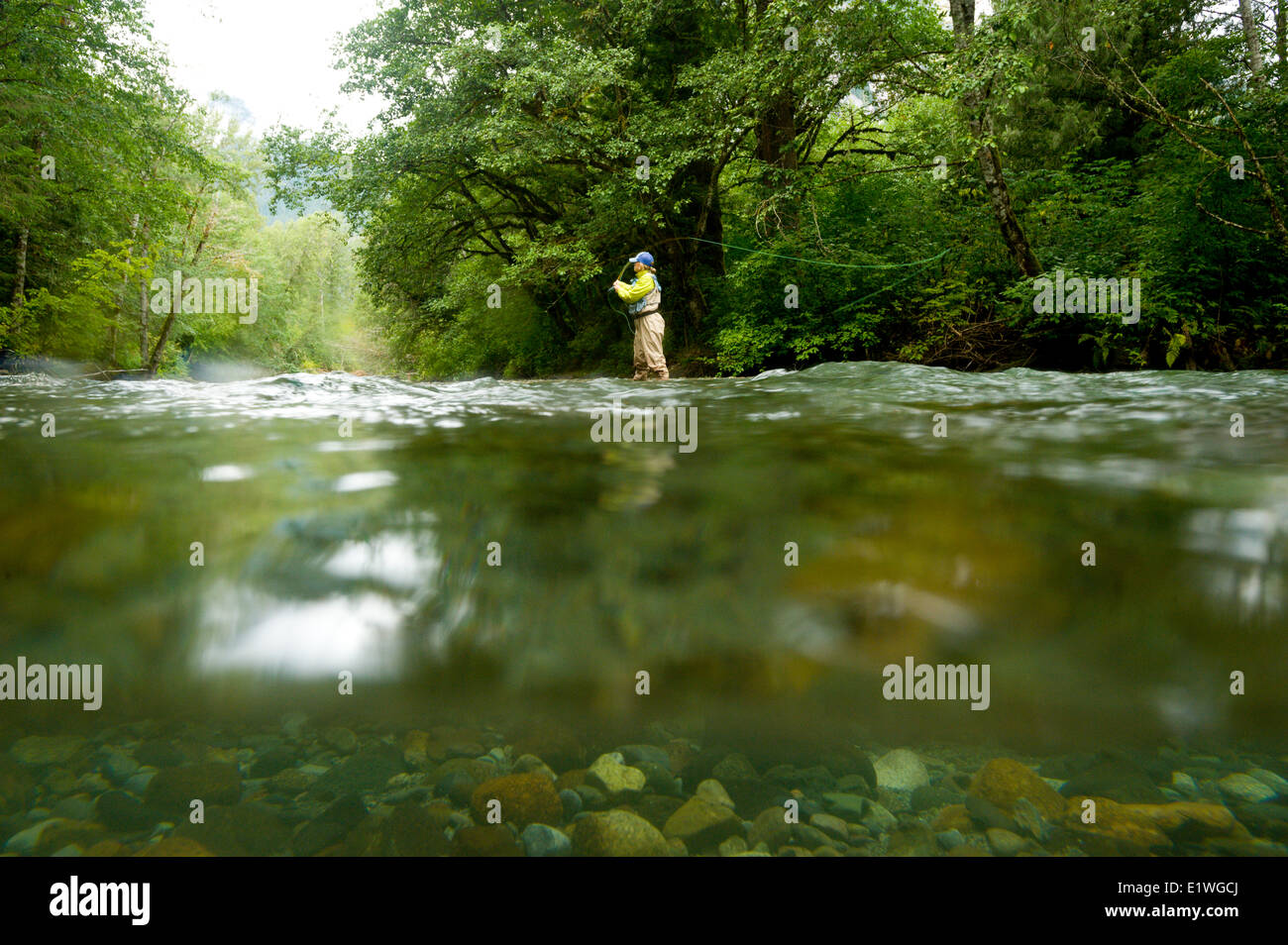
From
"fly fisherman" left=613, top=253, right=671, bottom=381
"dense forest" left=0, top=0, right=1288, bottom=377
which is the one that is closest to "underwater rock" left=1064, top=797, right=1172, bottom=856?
"dense forest" left=0, top=0, right=1288, bottom=377

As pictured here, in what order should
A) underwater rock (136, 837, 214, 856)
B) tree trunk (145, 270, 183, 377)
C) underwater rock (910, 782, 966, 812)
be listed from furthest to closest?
tree trunk (145, 270, 183, 377)
underwater rock (910, 782, 966, 812)
underwater rock (136, 837, 214, 856)

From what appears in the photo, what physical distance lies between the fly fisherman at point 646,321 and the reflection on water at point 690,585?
10192 mm

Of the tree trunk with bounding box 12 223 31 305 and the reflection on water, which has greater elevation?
the tree trunk with bounding box 12 223 31 305

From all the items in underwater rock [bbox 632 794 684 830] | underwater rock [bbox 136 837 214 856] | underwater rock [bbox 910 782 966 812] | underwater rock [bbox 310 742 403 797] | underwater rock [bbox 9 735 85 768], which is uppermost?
underwater rock [bbox 9 735 85 768]

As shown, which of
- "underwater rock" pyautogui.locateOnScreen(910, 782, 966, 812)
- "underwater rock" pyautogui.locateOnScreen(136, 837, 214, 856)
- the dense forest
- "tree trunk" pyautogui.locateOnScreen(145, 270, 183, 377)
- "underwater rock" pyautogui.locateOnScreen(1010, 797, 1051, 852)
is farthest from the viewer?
"tree trunk" pyautogui.locateOnScreen(145, 270, 183, 377)

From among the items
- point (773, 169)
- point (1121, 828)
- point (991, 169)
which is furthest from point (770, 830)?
point (773, 169)

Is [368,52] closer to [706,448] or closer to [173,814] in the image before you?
[706,448]

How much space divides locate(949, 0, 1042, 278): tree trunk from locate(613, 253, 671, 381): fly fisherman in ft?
19.1

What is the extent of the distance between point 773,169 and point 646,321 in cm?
389

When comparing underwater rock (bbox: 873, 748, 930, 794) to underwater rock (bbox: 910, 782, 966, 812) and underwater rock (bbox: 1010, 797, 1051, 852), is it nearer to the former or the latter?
underwater rock (bbox: 910, 782, 966, 812)

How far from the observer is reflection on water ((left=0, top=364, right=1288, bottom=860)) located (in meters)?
1.62

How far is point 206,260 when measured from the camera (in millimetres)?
28344

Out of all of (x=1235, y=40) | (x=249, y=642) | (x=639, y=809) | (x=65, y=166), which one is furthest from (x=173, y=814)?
(x=65, y=166)

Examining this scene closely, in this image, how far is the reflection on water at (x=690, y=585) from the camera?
162cm
